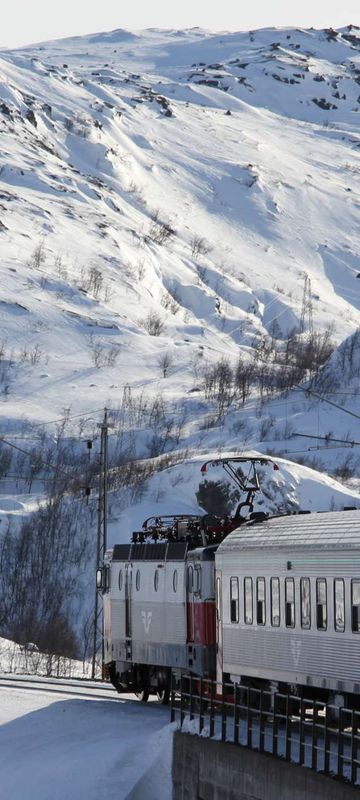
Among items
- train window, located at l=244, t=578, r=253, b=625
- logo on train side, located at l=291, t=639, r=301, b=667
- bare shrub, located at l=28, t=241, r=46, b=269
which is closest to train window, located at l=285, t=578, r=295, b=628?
logo on train side, located at l=291, t=639, r=301, b=667

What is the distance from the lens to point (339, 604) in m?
29.0

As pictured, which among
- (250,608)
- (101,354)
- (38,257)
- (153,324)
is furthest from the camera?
(38,257)

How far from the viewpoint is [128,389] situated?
153 meters

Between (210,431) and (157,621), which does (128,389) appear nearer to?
(210,431)

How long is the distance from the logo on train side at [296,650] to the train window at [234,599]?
130 inches

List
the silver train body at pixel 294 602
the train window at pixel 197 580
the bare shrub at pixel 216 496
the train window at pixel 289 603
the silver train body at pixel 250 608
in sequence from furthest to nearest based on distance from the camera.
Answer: the bare shrub at pixel 216 496 < the train window at pixel 197 580 < the train window at pixel 289 603 < the silver train body at pixel 250 608 < the silver train body at pixel 294 602

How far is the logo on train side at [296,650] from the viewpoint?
30750 millimetres

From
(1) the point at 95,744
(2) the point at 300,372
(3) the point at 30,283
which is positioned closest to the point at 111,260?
(3) the point at 30,283

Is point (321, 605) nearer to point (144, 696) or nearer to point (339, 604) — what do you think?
point (339, 604)

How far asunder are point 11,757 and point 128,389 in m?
117

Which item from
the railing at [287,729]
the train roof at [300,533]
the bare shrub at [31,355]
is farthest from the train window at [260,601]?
the bare shrub at [31,355]

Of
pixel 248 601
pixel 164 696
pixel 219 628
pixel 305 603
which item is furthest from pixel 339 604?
pixel 164 696

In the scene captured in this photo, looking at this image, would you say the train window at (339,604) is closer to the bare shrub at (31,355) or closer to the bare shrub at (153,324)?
the bare shrub at (31,355)

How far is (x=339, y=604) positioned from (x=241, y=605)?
17.6 feet
